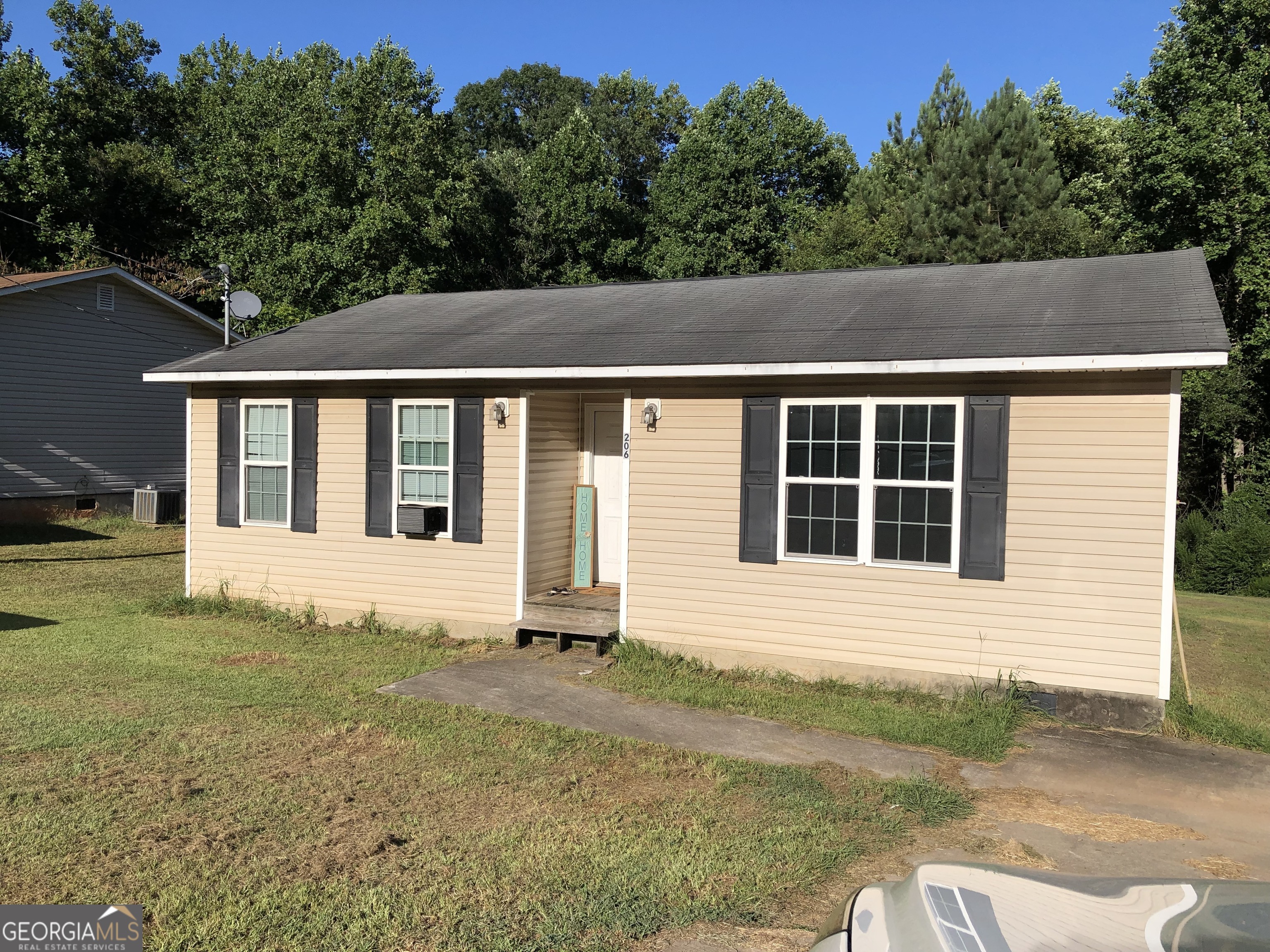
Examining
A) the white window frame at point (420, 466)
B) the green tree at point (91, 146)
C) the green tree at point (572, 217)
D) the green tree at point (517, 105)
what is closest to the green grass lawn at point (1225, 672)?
the white window frame at point (420, 466)

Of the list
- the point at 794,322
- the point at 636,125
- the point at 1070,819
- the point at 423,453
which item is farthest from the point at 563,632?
the point at 636,125

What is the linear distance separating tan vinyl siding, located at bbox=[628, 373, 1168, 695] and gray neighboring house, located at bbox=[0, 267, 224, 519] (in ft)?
47.9

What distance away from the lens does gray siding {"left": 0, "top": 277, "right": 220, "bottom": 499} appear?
17.6m

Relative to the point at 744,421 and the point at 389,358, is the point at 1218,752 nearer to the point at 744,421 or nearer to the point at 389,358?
the point at 744,421

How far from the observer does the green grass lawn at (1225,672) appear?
6730 mm

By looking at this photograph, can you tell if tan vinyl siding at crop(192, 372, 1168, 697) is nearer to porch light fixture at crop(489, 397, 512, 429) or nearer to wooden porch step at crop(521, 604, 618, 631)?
porch light fixture at crop(489, 397, 512, 429)

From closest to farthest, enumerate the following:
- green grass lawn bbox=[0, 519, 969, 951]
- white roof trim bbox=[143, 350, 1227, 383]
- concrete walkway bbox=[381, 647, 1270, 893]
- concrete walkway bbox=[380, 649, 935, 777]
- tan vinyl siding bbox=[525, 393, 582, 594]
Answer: green grass lawn bbox=[0, 519, 969, 951]
concrete walkway bbox=[381, 647, 1270, 893]
concrete walkway bbox=[380, 649, 935, 777]
white roof trim bbox=[143, 350, 1227, 383]
tan vinyl siding bbox=[525, 393, 582, 594]

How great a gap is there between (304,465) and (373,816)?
5.85 meters

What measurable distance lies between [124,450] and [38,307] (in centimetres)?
321

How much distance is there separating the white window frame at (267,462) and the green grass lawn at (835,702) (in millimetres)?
4139

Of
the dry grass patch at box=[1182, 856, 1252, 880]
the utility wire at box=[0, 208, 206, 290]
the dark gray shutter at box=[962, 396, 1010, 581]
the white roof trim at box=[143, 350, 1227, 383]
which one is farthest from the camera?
the utility wire at box=[0, 208, 206, 290]

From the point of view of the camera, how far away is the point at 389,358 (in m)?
9.59

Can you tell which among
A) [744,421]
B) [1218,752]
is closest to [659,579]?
[744,421]

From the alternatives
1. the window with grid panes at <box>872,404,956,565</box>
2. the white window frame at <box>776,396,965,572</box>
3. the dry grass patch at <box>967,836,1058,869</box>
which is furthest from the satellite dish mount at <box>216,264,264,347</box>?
the dry grass patch at <box>967,836,1058,869</box>
